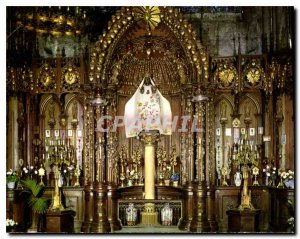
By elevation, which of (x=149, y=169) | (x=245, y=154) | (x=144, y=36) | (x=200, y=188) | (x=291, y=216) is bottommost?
(x=291, y=216)

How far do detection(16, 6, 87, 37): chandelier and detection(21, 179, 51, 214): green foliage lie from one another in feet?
8.87

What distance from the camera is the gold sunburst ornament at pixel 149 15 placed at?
10.8 m

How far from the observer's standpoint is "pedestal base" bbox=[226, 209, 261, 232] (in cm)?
1062

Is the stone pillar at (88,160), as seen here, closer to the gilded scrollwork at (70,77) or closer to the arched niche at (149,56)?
the gilded scrollwork at (70,77)

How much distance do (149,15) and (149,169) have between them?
2730 millimetres

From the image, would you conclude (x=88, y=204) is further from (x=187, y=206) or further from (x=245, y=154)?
(x=245, y=154)

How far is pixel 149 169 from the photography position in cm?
1140

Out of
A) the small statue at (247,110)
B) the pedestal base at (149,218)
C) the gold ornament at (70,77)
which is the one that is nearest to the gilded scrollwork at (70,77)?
the gold ornament at (70,77)

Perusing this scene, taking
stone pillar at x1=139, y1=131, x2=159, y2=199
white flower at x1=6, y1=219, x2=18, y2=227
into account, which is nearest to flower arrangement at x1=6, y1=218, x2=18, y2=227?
white flower at x1=6, y1=219, x2=18, y2=227

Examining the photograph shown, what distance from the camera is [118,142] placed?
11633mm

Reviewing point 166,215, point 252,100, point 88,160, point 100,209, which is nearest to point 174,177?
point 166,215

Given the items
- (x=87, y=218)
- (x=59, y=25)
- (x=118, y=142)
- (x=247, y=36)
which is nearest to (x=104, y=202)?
(x=87, y=218)

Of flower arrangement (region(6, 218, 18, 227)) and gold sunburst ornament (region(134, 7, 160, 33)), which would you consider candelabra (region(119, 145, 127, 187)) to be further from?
gold sunburst ornament (region(134, 7, 160, 33))

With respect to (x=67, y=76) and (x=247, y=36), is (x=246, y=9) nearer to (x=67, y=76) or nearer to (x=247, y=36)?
(x=247, y=36)
